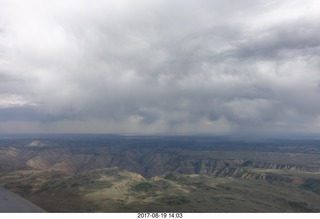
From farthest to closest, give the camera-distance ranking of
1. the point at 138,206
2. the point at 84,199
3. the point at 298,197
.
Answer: the point at 298,197 → the point at 84,199 → the point at 138,206

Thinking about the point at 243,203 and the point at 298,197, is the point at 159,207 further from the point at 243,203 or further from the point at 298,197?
the point at 298,197

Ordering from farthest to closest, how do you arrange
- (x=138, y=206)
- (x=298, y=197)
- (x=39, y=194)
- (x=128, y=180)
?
(x=128, y=180) → (x=298, y=197) → (x=39, y=194) → (x=138, y=206)

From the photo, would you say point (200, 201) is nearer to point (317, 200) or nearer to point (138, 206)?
point (138, 206)

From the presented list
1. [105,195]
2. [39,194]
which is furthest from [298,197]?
[39,194]

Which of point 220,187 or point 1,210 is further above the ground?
point 1,210

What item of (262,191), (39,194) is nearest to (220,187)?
(262,191)

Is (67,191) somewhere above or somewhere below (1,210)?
below

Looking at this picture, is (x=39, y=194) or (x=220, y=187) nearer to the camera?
(x=39, y=194)

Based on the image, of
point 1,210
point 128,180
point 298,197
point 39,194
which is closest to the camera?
point 1,210

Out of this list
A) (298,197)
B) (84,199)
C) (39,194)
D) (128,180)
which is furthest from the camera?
(128,180)
